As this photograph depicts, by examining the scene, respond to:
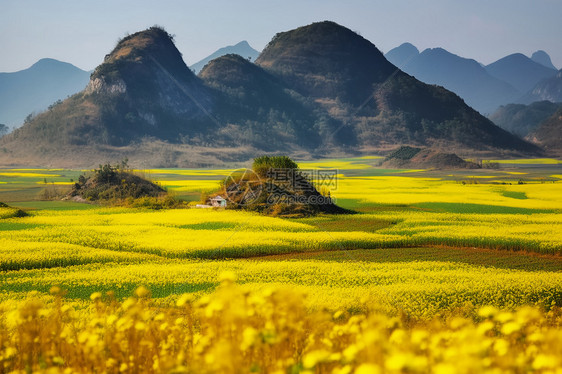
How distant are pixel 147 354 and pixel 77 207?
3924 cm

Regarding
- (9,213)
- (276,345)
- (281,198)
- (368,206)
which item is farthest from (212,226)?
(276,345)

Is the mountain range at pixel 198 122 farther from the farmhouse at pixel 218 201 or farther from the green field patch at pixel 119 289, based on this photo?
the green field patch at pixel 119 289

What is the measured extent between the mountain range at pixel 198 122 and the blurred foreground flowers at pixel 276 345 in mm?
119869

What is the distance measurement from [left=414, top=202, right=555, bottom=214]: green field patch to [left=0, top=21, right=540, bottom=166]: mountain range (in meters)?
88.6

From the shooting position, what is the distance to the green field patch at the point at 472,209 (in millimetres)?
39656

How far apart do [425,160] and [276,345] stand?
11536 cm

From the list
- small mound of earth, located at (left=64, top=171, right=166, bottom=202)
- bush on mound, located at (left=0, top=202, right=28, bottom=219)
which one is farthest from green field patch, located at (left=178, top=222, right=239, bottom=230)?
small mound of earth, located at (left=64, top=171, right=166, bottom=202)

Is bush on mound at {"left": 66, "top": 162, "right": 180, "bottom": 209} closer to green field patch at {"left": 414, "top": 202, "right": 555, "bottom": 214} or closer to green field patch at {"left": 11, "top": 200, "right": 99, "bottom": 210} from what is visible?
green field patch at {"left": 11, "top": 200, "right": 99, "bottom": 210}

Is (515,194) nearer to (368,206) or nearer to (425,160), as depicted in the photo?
(368,206)

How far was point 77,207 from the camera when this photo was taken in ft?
142

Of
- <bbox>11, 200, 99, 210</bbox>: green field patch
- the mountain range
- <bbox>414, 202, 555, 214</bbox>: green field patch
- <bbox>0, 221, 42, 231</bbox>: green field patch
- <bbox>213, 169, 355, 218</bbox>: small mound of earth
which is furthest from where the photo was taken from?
the mountain range

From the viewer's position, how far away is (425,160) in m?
117

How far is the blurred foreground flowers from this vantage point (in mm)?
4574

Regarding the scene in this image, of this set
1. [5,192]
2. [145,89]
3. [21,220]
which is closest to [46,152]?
[145,89]
